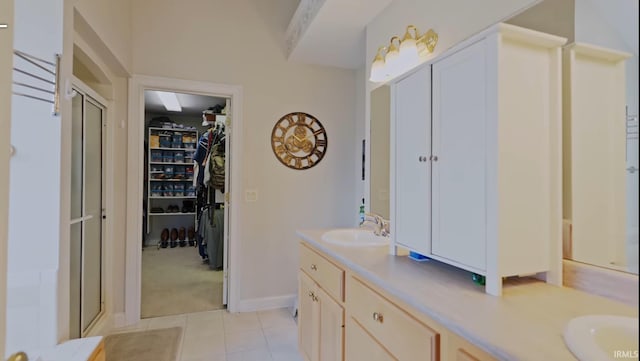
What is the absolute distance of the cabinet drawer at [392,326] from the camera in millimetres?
916

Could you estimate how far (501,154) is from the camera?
983 mm

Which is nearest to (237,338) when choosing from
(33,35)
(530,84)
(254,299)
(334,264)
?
(254,299)

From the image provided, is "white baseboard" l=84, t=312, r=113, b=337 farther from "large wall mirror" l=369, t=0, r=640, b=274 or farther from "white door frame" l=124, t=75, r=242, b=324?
"large wall mirror" l=369, t=0, r=640, b=274

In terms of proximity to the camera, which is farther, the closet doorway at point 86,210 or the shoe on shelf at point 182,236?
the shoe on shelf at point 182,236

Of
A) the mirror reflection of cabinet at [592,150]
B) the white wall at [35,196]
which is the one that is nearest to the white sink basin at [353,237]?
the mirror reflection of cabinet at [592,150]

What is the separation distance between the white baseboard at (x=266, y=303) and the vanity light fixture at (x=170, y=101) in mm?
2829

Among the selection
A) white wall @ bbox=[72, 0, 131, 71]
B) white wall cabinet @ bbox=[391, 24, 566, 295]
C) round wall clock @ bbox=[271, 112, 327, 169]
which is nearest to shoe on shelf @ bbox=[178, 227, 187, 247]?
round wall clock @ bbox=[271, 112, 327, 169]

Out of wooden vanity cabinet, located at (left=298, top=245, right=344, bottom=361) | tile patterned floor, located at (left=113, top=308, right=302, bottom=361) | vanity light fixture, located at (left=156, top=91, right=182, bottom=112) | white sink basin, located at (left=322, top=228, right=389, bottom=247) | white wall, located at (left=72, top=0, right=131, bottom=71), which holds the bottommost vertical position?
tile patterned floor, located at (left=113, top=308, right=302, bottom=361)

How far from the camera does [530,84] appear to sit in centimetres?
103

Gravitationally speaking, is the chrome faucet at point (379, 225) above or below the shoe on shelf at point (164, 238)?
above

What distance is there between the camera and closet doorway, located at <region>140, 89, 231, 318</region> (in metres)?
3.50

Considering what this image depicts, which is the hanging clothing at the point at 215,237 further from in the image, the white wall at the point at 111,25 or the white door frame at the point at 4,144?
the white door frame at the point at 4,144

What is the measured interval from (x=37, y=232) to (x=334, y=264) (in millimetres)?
1444

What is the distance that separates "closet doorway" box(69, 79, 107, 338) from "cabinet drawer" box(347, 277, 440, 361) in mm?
1798
